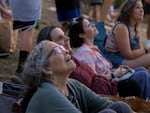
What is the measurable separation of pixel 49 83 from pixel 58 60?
17 cm

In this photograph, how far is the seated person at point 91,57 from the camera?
14.9ft

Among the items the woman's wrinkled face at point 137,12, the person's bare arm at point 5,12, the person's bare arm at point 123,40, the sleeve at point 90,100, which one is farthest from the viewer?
the person's bare arm at point 5,12

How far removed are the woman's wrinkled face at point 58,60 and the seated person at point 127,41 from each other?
6.59 ft

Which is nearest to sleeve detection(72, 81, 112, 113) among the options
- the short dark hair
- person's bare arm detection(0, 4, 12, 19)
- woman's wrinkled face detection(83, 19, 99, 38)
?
the short dark hair

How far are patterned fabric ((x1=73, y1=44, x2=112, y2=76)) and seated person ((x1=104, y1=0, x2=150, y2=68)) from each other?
1.48 feet

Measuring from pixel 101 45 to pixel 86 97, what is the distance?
86.3 inches

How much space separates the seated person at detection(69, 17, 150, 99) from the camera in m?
4.54

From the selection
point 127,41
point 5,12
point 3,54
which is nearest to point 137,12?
point 127,41

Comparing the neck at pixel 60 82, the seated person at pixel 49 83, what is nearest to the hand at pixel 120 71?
the seated person at pixel 49 83

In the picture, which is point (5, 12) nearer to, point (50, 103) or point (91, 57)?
point (91, 57)

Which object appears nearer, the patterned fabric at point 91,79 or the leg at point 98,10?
the patterned fabric at point 91,79

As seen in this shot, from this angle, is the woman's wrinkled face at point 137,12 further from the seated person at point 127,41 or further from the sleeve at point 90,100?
the sleeve at point 90,100

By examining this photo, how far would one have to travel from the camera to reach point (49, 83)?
10.2ft

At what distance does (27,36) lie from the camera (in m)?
5.25
